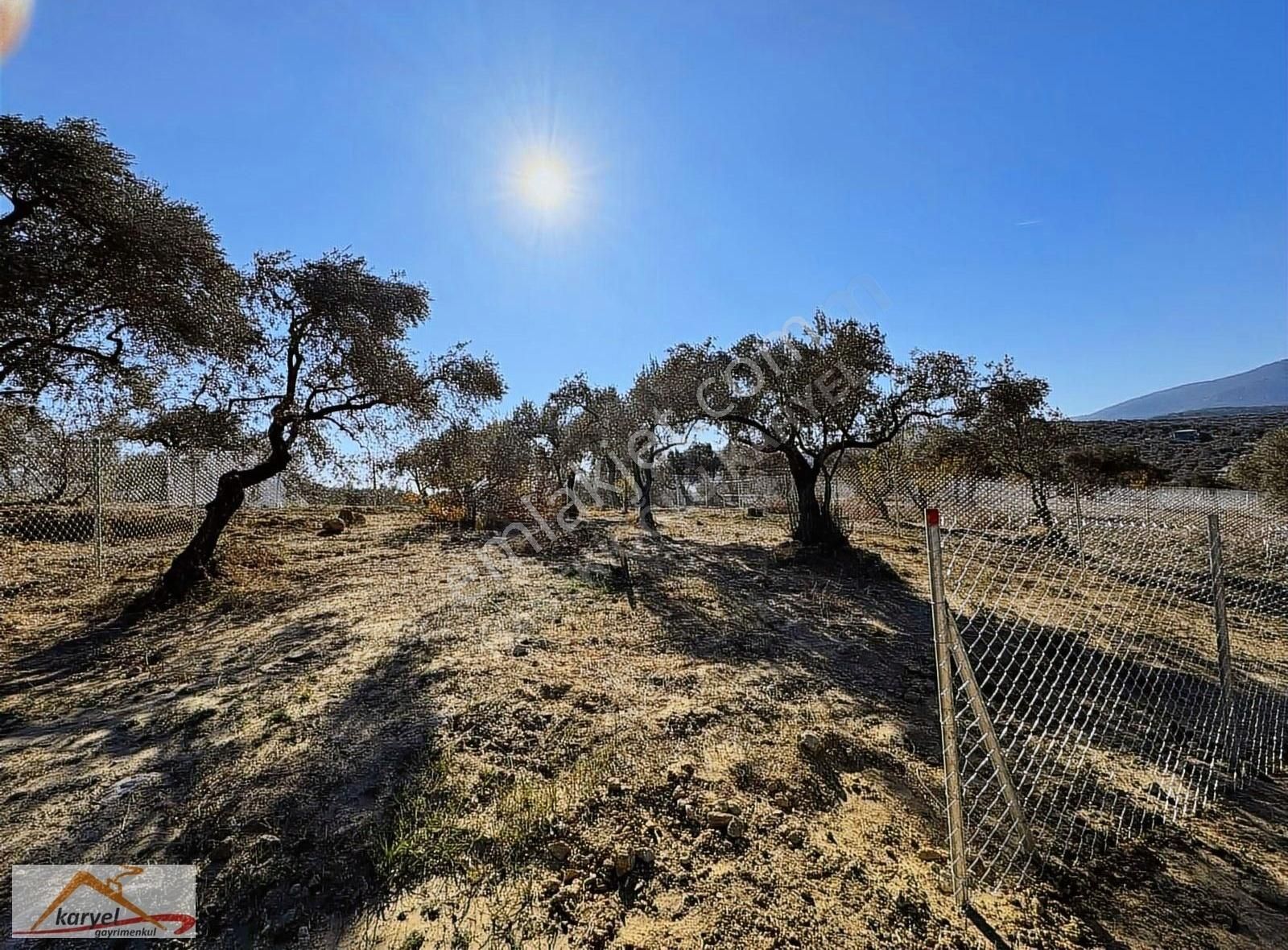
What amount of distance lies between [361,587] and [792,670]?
5183 mm

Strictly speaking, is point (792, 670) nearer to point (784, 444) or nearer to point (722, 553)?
point (722, 553)

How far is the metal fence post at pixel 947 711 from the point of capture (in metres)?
1.66

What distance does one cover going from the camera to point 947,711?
170cm

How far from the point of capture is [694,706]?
333cm

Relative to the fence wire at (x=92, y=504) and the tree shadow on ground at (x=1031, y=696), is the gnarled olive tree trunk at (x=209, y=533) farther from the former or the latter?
the tree shadow on ground at (x=1031, y=696)

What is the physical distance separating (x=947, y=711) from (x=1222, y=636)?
320 cm

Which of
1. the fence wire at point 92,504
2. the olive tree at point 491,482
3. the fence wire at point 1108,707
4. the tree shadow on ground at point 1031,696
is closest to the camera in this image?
the fence wire at point 1108,707

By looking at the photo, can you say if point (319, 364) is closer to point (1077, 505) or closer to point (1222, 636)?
point (1222, 636)

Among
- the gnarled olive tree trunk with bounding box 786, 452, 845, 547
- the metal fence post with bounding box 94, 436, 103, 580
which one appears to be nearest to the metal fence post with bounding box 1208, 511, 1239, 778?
the gnarled olive tree trunk with bounding box 786, 452, 845, 547

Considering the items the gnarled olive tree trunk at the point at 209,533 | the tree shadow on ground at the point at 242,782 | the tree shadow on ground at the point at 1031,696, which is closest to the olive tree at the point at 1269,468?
the tree shadow on ground at the point at 1031,696

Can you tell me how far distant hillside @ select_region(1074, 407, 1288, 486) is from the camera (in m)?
20.6

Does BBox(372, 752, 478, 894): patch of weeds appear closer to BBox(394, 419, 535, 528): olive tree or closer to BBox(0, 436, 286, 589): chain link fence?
BBox(0, 436, 286, 589): chain link fence

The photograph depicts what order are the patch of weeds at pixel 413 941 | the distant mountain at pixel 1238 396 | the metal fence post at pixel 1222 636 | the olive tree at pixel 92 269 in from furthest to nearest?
1. the distant mountain at pixel 1238 396
2. the olive tree at pixel 92 269
3. the metal fence post at pixel 1222 636
4. the patch of weeds at pixel 413 941

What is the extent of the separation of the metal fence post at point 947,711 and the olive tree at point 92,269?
675cm
